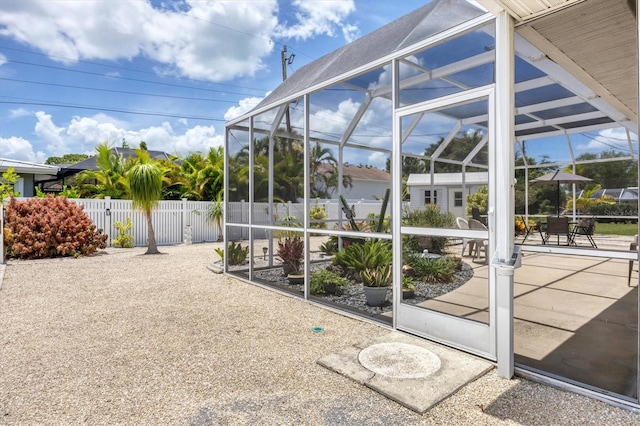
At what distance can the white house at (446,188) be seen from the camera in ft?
10.9

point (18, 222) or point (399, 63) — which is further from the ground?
point (399, 63)

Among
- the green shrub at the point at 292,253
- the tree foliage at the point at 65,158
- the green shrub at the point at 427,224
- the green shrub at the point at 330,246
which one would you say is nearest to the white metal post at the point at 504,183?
the green shrub at the point at 427,224

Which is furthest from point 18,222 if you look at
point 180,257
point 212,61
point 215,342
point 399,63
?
point 212,61

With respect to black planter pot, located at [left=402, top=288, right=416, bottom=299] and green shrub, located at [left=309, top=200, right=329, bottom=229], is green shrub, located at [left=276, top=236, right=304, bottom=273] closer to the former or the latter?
green shrub, located at [left=309, top=200, right=329, bottom=229]

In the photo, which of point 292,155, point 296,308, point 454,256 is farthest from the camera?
point 292,155

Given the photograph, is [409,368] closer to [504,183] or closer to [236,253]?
[504,183]

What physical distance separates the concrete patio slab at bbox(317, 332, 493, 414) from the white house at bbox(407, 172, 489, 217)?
4.32ft

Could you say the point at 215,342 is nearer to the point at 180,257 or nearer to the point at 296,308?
the point at 296,308

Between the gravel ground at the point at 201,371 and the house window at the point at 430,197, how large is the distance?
4.82 feet

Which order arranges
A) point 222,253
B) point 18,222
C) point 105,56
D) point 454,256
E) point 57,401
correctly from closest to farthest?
1. point 57,401
2. point 454,256
3. point 222,253
4. point 18,222
5. point 105,56

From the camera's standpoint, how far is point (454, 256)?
355 centimetres

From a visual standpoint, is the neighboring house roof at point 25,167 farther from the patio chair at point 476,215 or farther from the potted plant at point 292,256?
the patio chair at point 476,215

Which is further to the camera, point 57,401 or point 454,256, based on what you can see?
point 454,256

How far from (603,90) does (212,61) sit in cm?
2323
